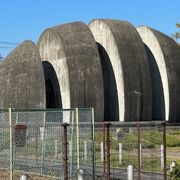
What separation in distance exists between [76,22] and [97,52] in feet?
15.2

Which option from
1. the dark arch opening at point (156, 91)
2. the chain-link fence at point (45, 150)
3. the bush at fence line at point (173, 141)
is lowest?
the bush at fence line at point (173, 141)

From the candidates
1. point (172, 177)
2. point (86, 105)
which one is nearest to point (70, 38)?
point (86, 105)

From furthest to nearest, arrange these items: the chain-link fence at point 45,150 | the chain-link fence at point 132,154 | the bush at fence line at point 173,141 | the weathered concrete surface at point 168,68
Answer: the weathered concrete surface at point 168,68 < the bush at fence line at point 173,141 < the chain-link fence at point 132,154 < the chain-link fence at point 45,150

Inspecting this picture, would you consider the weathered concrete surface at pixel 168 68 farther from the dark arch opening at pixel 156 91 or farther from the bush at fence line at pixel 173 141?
the bush at fence line at pixel 173 141

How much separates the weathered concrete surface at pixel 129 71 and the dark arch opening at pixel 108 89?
98 cm

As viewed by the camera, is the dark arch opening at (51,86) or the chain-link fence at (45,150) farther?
the dark arch opening at (51,86)

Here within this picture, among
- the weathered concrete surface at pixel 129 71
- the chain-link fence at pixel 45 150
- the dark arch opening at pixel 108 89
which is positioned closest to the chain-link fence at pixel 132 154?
the chain-link fence at pixel 45 150

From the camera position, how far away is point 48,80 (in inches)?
2037

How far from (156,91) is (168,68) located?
9.38 feet

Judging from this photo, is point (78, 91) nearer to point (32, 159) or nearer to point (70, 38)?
point (70, 38)

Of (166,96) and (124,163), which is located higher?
(166,96)

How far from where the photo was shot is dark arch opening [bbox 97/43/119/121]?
50.4m

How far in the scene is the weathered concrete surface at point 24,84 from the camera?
46.2 metres

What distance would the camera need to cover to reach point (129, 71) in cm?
4853
